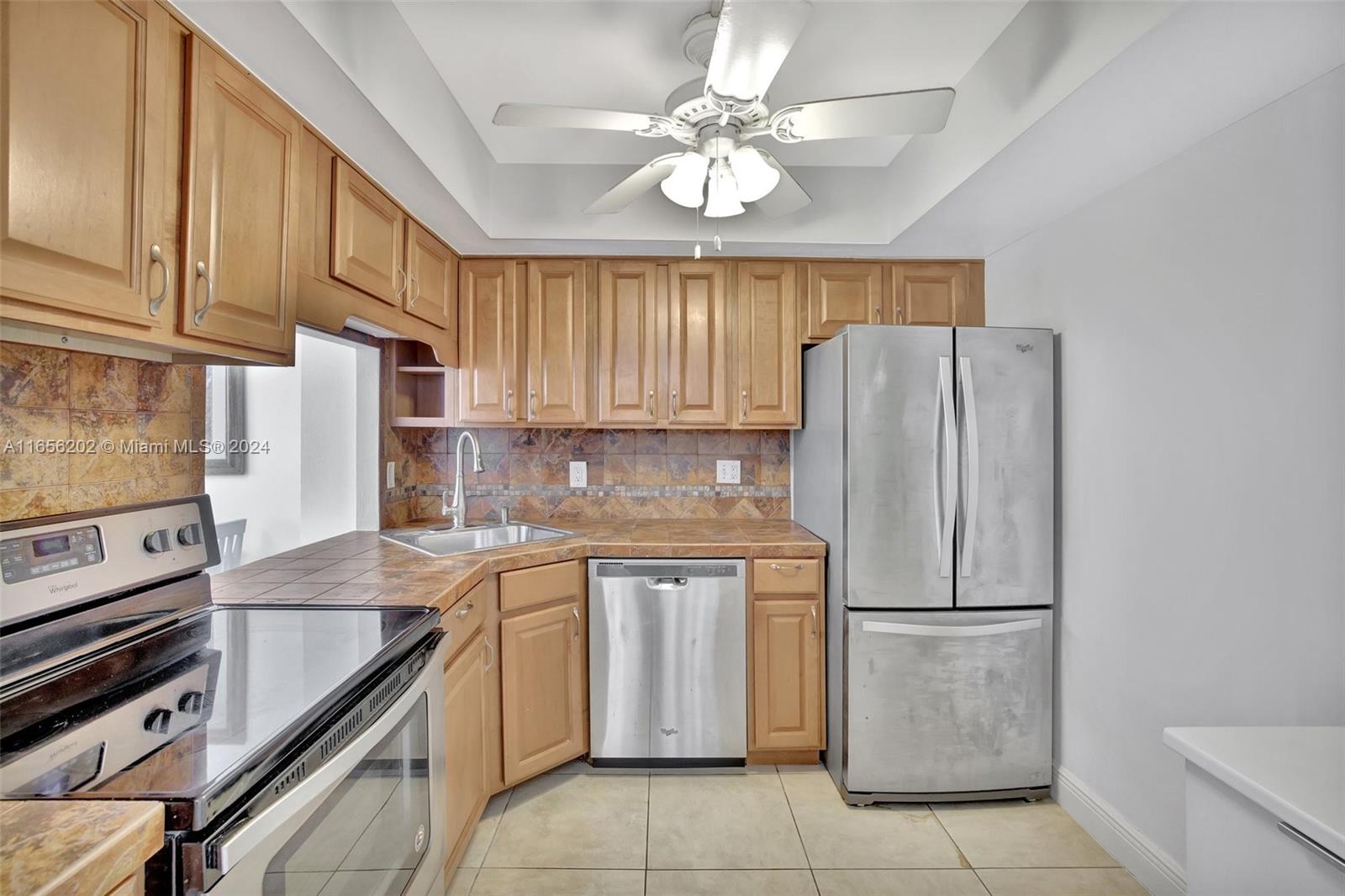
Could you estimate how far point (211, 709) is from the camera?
3.15 ft

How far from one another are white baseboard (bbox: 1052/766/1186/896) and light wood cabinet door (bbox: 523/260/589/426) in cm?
238

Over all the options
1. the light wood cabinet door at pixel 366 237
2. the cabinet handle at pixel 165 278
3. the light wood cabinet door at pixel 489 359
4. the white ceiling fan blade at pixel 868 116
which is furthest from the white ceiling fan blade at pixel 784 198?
the cabinet handle at pixel 165 278

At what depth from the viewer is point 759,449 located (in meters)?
3.06

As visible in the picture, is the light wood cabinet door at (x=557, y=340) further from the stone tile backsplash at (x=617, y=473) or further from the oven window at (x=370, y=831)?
the oven window at (x=370, y=831)

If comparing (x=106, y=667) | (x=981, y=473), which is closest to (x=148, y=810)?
(x=106, y=667)

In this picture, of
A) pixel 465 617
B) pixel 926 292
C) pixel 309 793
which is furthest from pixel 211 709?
pixel 926 292

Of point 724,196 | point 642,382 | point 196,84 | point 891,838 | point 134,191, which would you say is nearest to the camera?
point 134,191

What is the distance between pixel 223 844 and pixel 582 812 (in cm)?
161

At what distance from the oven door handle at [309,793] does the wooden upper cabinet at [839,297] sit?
7.10 ft

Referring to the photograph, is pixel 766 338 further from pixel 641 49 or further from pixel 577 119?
pixel 577 119

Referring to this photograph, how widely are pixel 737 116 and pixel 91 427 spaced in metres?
1.65

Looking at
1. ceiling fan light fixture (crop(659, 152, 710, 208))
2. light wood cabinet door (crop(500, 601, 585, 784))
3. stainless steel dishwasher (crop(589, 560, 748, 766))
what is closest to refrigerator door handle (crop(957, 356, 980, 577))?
stainless steel dishwasher (crop(589, 560, 748, 766))

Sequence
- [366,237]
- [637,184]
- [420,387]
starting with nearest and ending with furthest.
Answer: [637,184] → [366,237] → [420,387]

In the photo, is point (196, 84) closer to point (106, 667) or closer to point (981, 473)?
point (106, 667)
